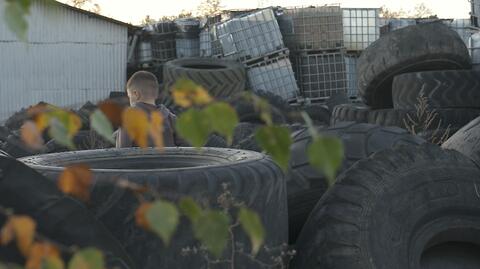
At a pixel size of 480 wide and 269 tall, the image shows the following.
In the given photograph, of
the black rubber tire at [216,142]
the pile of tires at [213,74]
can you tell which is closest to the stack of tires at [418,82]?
the black rubber tire at [216,142]

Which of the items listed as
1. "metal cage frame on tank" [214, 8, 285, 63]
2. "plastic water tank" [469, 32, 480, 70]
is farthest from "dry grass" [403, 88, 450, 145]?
"metal cage frame on tank" [214, 8, 285, 63]

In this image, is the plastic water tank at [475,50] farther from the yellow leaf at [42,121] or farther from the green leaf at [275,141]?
the yellow leaf at [42,121]

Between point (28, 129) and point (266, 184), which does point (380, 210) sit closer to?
point (266, 184)

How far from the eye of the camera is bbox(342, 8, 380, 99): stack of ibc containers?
1553 cm

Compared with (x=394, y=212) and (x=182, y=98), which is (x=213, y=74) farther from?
(x=182, y=98)

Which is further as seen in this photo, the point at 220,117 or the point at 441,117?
the point at 441,117

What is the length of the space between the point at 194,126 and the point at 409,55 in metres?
7.58

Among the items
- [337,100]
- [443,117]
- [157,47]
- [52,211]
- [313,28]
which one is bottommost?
[337,100]

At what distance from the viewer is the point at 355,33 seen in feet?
51.3

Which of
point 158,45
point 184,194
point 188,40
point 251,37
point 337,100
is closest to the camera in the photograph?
point 184,194

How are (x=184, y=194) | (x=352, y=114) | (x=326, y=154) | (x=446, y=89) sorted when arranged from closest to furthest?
(x=326, y=154) < (x=184, y=194) < (x=446, y=89) < (x=352, y=114)

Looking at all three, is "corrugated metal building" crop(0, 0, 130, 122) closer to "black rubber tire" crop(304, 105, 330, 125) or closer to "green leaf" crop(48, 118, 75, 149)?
"black rubber tire" crop(304, 105, 330, 125)

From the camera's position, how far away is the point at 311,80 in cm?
1536

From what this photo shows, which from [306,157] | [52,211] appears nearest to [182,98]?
[52,211]
